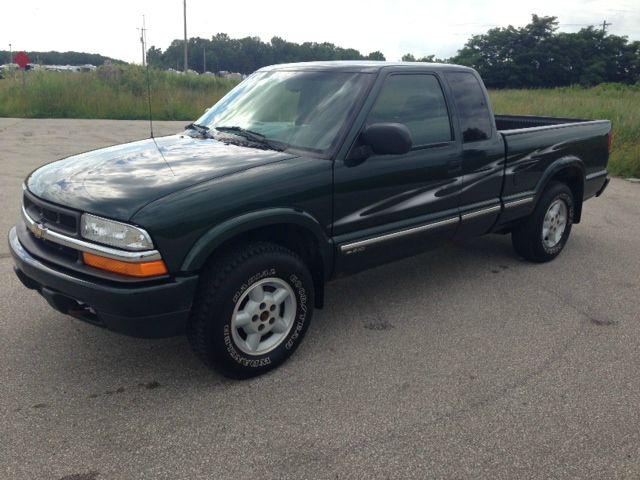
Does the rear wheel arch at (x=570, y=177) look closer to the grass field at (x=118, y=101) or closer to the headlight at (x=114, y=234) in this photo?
the headlight at (x=114, y=234)

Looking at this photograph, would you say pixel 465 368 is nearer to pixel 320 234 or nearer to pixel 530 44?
pixel 320 234

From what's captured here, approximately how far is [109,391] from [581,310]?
3454 mm

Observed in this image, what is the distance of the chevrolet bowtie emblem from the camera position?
2961 mm

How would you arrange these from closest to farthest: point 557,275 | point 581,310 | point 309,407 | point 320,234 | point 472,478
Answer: point 472,478
point 309,407
point 320,234
point 581,310
point 557,275

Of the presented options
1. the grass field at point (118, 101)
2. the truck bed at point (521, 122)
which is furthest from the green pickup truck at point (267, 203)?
the grass field at point (118, 101)

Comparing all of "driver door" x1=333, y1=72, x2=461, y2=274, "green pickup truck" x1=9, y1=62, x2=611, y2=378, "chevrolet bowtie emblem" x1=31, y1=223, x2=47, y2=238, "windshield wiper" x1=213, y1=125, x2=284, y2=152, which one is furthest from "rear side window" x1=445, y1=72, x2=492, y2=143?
"chevrolet bowtie emblem" x1=31, y1=223, x2=47, y2=238

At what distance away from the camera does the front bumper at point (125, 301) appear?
2652mm

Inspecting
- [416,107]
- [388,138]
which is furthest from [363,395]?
[416,107]

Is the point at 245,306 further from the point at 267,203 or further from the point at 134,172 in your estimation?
the point at 134,172

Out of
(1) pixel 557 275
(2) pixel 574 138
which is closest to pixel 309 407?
(1) pixel 557 275

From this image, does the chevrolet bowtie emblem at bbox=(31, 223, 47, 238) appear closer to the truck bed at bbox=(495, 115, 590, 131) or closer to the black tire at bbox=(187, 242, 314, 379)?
the black tire at bbox=(187, 242, 314, 379)

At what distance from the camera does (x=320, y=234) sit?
334cm

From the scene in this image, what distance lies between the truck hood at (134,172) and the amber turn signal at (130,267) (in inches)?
8.7

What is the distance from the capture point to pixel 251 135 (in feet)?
12.2
